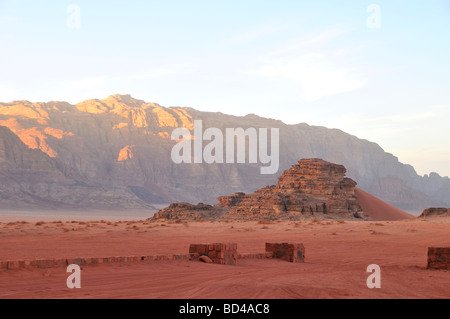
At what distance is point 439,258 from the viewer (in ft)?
44.6

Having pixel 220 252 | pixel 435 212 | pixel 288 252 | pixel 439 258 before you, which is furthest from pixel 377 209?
pixel 220 252

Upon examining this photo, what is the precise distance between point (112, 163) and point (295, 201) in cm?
10311

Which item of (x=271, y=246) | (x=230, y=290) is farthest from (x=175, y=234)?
(x=230, y=290)

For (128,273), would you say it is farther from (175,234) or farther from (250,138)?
(250,138)

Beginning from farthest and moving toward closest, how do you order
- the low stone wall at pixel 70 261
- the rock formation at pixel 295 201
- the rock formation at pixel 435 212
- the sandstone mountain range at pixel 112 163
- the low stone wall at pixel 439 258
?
1. the sandstone mountain range at pixel 112 163
2. the rock formation at pixel 435 212
3. the rock formation at pixel 295 201
4. the low stone wall at pixel 439 258
5. the low stone wall at pixel 70 261

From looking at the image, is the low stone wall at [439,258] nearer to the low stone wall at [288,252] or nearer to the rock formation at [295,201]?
the low stone wall at [288,252]

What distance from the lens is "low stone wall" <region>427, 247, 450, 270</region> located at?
1349 cm

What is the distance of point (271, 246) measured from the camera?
53.2ft

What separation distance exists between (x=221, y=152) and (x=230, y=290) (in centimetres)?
15378

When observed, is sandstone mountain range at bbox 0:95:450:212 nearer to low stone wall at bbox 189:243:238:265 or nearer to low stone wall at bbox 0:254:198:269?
low stone wall at bbox 189:243:238:265

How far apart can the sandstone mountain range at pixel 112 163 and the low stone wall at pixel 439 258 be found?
9597cm


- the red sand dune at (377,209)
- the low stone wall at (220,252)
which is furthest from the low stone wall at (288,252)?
the red sand dune at (377,209)

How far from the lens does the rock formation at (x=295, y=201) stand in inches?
2007

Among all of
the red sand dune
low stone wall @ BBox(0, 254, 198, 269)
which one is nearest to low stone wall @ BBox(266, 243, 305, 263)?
low stone wall @ BBox(0, 254, 198, 269)
